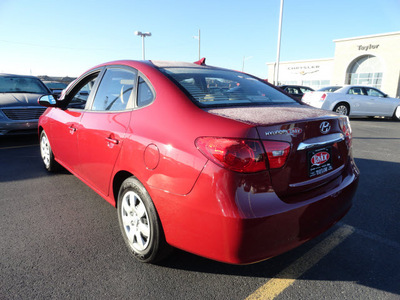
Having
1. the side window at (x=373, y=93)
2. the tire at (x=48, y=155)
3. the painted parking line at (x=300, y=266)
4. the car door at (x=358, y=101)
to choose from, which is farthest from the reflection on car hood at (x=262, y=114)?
the side window at (x=373, y=93)

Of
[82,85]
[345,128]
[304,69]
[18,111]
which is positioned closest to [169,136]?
[345,128]

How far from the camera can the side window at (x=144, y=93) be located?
2.16 m

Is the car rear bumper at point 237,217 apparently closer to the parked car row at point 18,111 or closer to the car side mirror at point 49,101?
the car side mirror at point 49,101

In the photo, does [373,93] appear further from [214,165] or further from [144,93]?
[214,165]

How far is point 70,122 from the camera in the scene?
3.19 m

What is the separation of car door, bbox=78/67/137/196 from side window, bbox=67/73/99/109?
45 cm

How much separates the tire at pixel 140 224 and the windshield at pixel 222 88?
0.81m

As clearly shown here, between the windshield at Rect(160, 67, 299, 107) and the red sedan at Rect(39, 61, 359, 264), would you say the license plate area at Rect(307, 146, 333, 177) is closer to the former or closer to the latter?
the red sedan at Rect(39, 61, 359, 264)

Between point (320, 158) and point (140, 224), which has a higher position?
point (320, 158)

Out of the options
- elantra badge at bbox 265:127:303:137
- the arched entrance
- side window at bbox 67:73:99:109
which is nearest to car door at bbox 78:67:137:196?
side window at bbox 67:73:99:109

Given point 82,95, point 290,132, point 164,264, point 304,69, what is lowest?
point 164,264

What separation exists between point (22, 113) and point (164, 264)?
5582 mm

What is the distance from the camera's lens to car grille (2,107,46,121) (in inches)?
233

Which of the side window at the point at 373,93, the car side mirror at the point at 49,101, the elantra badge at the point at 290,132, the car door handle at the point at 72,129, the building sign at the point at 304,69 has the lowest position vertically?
the car door handle at the point at 72,129
